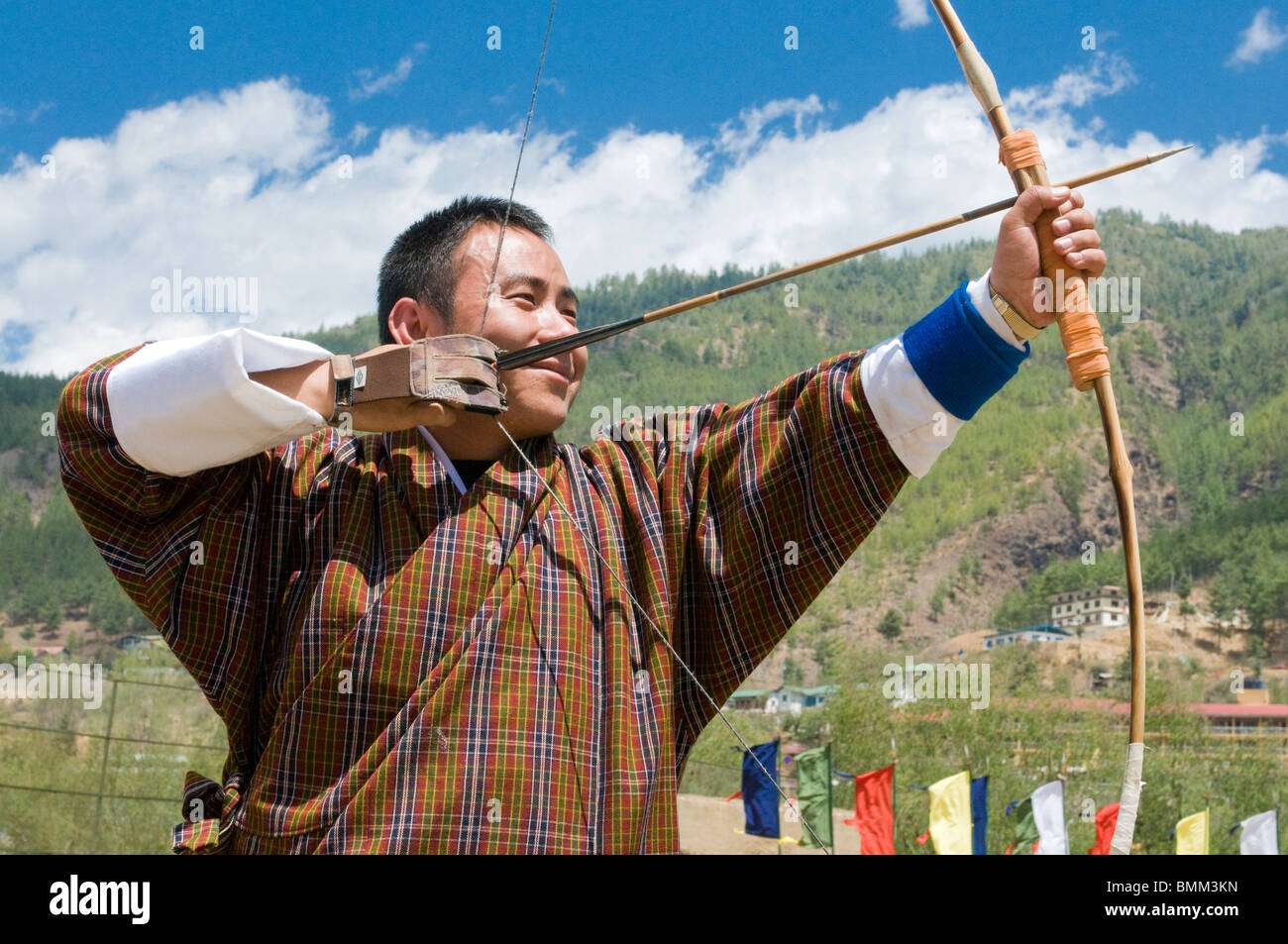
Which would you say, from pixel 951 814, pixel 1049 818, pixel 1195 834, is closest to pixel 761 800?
pixel 951 814

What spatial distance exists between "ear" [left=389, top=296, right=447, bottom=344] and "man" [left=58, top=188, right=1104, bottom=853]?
3.2 inches

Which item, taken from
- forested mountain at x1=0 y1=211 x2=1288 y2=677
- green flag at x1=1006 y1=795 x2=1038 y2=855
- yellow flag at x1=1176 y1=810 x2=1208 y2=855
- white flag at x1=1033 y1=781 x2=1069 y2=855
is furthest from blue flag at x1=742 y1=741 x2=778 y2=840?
forested mountain at x1=0 y1=211 x2=1288 y2=677

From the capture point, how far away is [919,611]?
7088 centimetres

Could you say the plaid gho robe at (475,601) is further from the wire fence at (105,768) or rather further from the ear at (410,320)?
the wire fence at (105,768)

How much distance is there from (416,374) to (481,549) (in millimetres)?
383

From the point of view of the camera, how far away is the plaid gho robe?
204 centimetres

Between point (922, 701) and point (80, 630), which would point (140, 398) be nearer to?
point (922, 701)

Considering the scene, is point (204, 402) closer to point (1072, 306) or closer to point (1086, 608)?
point (1072, 306)

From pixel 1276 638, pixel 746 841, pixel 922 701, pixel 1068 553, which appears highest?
pixel 1068 553

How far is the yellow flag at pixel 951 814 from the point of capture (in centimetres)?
1947

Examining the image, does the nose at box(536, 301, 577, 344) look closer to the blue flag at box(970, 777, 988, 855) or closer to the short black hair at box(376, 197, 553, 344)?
the short black hair at box(376, 197, 553, 344)

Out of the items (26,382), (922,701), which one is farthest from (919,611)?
(26,382)

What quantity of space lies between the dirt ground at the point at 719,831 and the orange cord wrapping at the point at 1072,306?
117 ft
